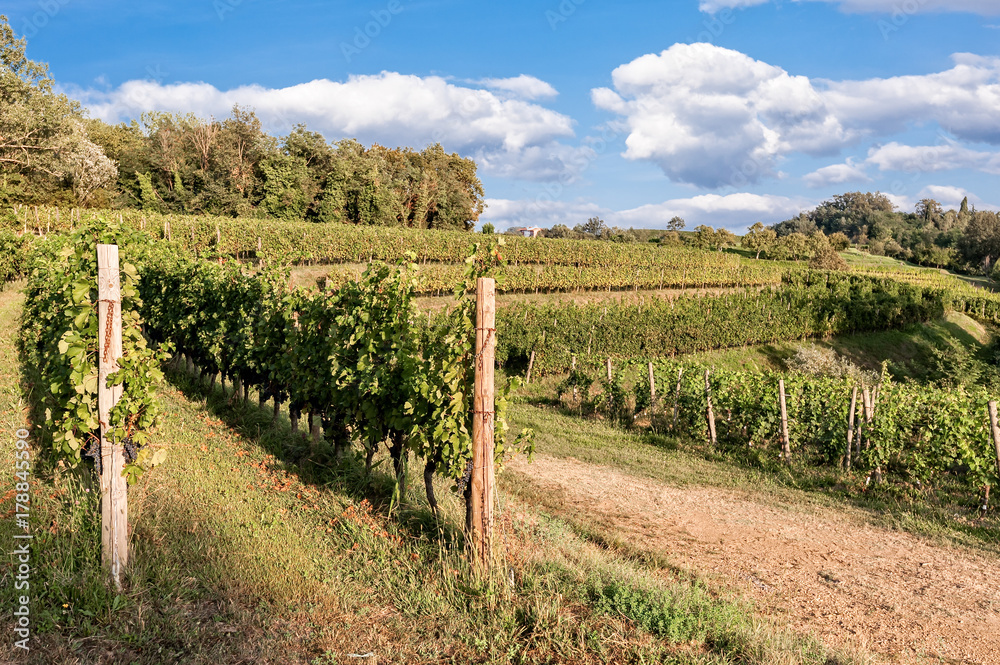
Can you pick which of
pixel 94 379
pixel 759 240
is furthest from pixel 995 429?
pixel 759 240

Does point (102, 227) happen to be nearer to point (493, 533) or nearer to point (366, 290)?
point (366, 290)

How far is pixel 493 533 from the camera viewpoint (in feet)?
16.8

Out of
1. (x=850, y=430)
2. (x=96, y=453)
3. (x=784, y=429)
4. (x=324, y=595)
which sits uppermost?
(x=96, y=453)

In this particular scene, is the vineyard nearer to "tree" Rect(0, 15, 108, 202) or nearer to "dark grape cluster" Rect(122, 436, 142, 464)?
"dark grape cluster" Rect(122, 436, 142, 464)

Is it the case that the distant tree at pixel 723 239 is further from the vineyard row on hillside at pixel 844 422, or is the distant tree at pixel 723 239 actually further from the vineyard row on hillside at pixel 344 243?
the vineyard row on hillside at pixel 844 422

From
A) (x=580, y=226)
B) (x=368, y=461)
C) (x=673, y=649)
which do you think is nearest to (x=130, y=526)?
(x=368, y=461)

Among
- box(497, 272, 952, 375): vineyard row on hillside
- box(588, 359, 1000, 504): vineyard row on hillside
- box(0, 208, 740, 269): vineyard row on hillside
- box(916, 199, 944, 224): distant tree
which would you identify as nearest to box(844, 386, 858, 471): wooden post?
box(588, 359, 1000, 504): vineyard row on hillside

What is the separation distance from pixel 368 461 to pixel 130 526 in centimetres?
272

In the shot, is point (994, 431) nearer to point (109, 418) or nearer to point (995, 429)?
point (995, 429)

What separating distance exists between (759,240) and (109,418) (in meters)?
68.2

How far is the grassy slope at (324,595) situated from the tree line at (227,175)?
137 ft

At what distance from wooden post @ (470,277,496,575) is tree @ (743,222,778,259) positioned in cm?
6407

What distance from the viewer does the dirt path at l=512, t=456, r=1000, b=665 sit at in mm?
5730

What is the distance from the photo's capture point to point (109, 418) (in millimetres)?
4797
